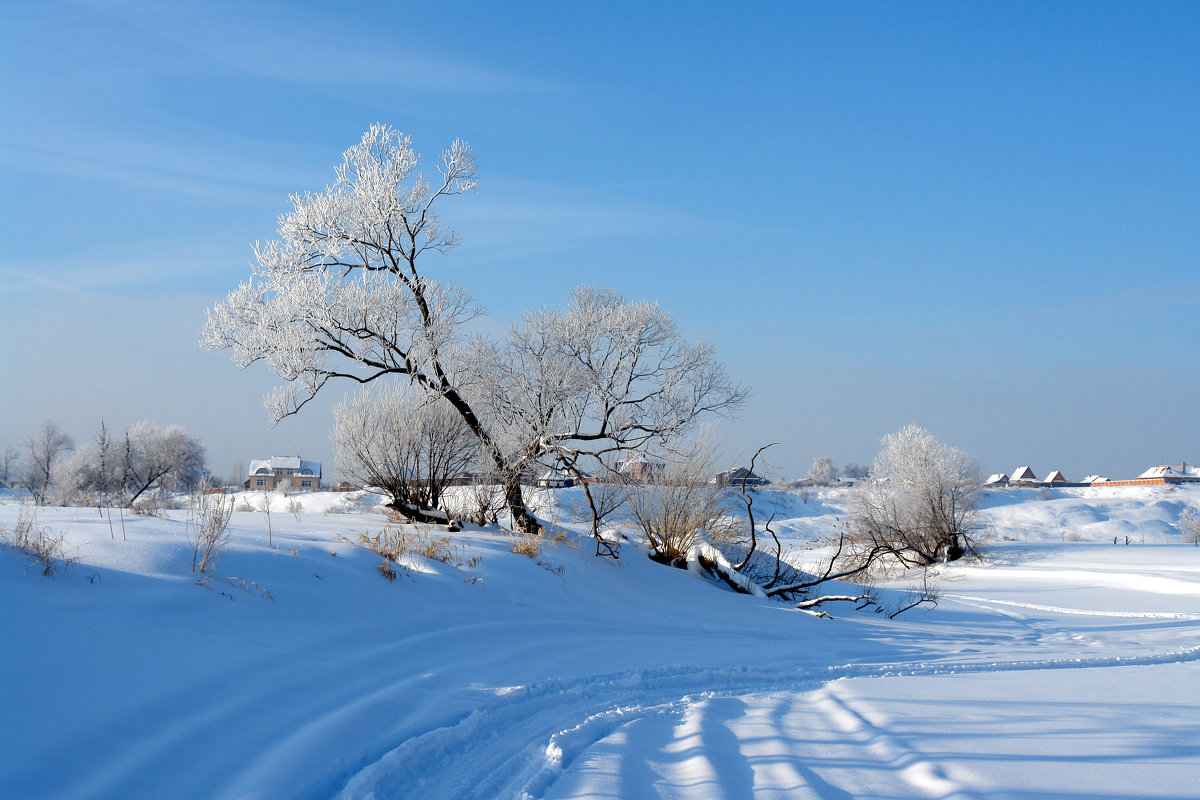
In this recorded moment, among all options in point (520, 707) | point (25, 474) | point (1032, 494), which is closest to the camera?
point (520, 707)

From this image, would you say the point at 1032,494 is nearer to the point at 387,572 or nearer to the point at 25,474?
the point at 387,572

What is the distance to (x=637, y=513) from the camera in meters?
14.9

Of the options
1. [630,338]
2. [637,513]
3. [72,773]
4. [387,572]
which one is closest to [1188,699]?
[387,572]

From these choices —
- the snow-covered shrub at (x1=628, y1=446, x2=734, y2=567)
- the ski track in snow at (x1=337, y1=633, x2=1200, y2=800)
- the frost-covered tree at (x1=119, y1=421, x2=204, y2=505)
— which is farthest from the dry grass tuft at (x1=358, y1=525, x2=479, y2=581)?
the frost-covered tree at (x1=119, y1=421, x2=204, y2=505)

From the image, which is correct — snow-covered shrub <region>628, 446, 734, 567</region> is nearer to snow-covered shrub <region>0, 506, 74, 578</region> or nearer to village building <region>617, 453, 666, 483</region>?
village building <region>617, 453, 666, 483</region>

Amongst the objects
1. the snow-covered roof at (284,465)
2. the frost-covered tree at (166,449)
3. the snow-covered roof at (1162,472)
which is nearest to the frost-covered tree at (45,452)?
the frost-covered tree at (166,449)

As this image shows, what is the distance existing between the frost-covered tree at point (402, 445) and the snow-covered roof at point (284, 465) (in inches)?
3089

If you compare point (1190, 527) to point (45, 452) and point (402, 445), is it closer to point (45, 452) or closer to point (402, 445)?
point (402, 445)

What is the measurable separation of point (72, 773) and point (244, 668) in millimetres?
1303

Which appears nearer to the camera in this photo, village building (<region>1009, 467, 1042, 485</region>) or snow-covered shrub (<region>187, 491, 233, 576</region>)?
snow-covered shrub (<region>187, 491, 233, 576</region>)

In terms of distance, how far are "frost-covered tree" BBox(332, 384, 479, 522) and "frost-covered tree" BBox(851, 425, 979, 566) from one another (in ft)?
71.2

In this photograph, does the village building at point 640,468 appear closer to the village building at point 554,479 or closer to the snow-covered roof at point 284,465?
the village building at point 554,479

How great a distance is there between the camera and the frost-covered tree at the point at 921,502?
3375cm

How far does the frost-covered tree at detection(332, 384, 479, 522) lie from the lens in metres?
14.0
